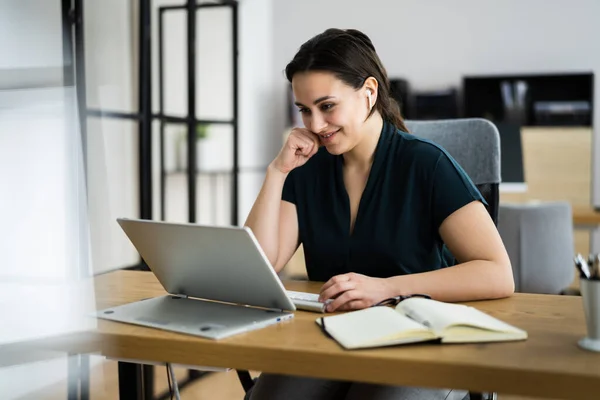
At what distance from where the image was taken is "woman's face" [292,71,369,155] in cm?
152

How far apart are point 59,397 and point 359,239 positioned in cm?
85

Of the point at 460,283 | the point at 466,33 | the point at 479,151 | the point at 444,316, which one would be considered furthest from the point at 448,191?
the point at 466,33

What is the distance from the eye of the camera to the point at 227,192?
4.75 meters

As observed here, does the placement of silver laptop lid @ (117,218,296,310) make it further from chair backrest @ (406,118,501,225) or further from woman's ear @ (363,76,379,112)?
chair backrest @ (406,118,501,225)

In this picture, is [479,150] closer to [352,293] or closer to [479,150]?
[479,150]

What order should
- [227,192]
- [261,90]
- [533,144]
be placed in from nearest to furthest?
1. [227,192]
2. [533,144]
3. [261,90]

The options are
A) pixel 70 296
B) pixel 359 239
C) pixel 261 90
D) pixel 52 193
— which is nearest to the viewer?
pixel 70 296

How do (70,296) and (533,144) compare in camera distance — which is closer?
(70,296)

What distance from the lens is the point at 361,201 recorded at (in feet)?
5.19

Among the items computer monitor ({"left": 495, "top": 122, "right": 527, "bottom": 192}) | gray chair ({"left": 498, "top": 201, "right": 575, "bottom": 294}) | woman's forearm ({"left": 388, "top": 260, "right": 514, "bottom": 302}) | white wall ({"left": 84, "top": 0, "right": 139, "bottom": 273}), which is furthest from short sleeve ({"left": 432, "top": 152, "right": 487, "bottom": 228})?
computer monitor ({"left": 495, "top": 122, "right": 527, "bottom": 192})

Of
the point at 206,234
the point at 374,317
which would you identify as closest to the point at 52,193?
the point at 206,234

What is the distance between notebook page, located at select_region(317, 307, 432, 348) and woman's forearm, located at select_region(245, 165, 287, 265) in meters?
0.53

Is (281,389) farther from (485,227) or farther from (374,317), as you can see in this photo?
(485,227)

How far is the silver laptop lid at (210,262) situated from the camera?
1117 mm
